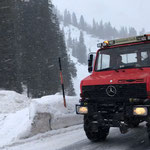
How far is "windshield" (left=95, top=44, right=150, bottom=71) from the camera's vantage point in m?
6.46

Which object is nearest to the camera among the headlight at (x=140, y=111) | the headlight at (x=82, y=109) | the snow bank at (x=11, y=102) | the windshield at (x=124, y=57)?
the headlight at (x=140, y=111)

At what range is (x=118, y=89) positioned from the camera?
19.4 ft

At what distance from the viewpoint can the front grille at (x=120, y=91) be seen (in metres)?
5.63

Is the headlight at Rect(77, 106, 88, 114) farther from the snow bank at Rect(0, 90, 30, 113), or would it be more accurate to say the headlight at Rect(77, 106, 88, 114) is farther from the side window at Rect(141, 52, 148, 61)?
the snow bank at Rect(0, 90, 30, 113)

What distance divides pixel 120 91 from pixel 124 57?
4.15 ft

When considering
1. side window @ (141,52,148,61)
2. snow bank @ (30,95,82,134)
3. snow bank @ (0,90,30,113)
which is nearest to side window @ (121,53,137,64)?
side window @ (141,52,148,61)

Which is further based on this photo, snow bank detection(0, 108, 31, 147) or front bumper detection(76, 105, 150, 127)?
snow bank detection(0, 108, 31, 147)

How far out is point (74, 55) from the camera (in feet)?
414

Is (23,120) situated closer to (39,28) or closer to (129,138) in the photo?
(129,138)

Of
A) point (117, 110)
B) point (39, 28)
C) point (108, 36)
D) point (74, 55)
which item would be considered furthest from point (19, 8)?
point (108, 36)

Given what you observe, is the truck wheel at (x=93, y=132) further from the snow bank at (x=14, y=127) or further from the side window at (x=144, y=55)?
the side window at (x=144, y=55)

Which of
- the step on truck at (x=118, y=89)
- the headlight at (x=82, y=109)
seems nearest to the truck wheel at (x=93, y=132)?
the step on truck at (x=118, y=89)

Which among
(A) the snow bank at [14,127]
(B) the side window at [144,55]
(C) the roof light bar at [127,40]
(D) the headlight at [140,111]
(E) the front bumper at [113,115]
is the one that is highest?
(C) the roof light bar at [127,40]

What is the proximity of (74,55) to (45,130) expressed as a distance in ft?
390
